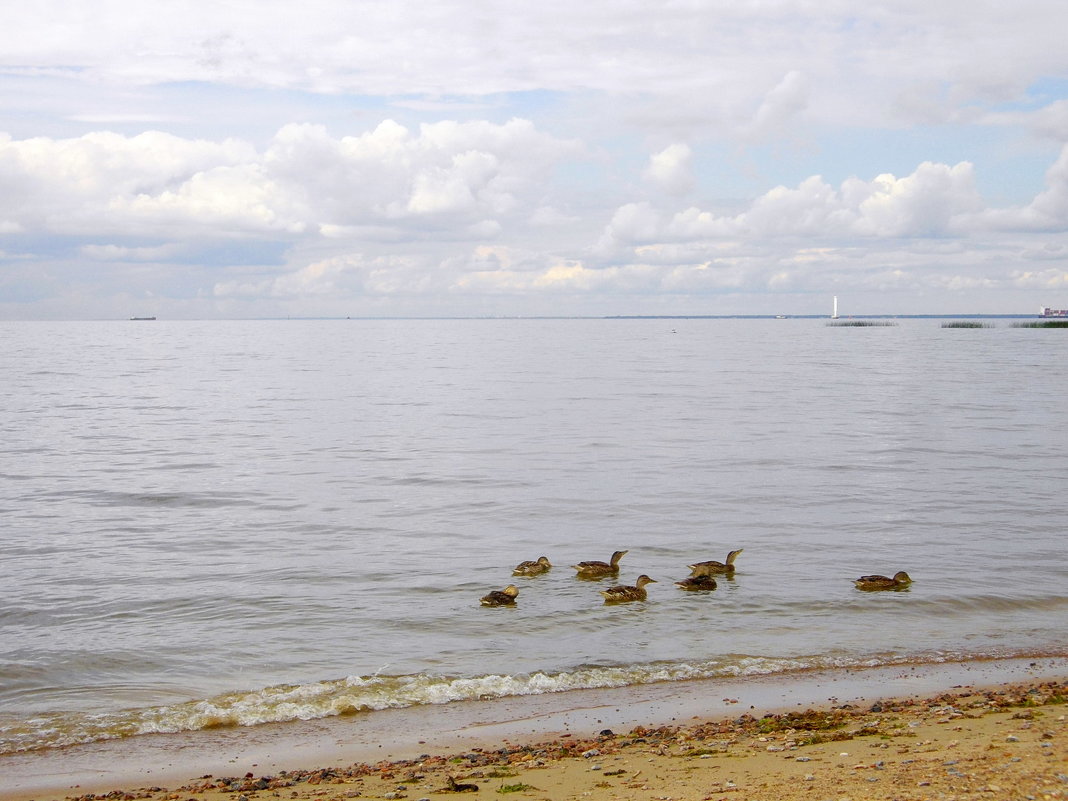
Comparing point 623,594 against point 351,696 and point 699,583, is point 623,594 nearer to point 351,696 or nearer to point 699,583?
point 699,583

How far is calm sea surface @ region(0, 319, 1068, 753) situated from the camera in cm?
1261

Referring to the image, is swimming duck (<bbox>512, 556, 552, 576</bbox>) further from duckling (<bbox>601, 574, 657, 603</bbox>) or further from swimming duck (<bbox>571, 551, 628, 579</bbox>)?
duckling (<bbox>601, 574, 657, 603</bbox>)

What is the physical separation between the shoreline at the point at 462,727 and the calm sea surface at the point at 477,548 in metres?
0.45

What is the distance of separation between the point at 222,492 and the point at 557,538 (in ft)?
33.7

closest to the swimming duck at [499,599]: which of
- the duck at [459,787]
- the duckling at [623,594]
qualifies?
the duckling at [623,594]

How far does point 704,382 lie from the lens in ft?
207

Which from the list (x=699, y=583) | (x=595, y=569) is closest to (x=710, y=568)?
(x=699, y=583)

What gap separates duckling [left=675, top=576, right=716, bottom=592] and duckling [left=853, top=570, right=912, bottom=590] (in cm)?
239

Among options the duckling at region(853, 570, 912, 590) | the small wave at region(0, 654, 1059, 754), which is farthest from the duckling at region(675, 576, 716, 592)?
the small wave at region(0, 654, 1059, 754)

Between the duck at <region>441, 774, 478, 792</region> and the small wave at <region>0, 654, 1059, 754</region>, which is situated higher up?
the duck at <region>441, 774, 478, 792</region>

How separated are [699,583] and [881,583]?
9.69 feet

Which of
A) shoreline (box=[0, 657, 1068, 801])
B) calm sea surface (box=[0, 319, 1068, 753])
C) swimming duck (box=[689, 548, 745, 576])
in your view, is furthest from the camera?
swimming duck (box=[689, 548, 745, 576])

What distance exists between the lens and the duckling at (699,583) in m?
15.9

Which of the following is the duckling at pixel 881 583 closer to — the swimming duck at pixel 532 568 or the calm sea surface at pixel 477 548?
the calm sea surface at pixel 477 548
